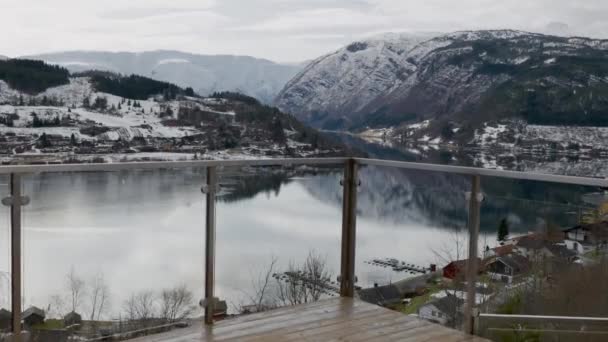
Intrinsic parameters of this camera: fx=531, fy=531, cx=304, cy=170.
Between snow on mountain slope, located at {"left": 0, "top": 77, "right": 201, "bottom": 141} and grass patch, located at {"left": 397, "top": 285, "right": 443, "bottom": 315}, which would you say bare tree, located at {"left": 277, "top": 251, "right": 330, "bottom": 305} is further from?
snow on mountain slope, located at {"left": 0, "top": 77, "right": 201, "bottom": 141}

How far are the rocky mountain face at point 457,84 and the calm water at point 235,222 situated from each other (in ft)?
46.3

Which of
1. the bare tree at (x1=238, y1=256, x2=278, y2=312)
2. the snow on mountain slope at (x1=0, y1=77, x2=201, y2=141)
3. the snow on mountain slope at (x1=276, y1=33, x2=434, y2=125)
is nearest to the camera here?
the bare tree at (x1=238, y1=256, x2=278, y2=312)

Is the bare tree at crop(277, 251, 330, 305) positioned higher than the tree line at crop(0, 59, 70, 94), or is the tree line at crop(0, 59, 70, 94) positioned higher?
the tree line at crop(0, 59, 70, 94)

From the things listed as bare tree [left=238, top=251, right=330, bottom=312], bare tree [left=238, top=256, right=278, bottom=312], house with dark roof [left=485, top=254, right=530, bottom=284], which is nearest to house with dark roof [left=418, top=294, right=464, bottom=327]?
house with dark roof [left=485, top=254, right=530, bottom=284]

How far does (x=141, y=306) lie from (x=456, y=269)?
66.7 inches

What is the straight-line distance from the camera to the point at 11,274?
2.33 m

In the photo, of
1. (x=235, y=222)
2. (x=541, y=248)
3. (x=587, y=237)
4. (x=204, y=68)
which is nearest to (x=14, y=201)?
(x=235, y=222)

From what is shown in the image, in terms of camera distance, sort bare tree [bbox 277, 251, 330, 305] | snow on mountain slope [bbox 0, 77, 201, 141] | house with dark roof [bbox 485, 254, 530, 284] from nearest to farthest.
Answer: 1. house with dark roof [bbox 485, 254, 530, 284]
2. bare tree [bbox 277, 251, 330, 305]
3. snow on mountain slope [bbox 0, 77, 201, 141]

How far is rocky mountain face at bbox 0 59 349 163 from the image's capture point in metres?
10.8

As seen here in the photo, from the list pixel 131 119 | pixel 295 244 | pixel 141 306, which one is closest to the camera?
pixel 141 306

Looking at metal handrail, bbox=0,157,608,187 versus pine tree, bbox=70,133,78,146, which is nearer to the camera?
metal handrail, bbox=0,157,608,187

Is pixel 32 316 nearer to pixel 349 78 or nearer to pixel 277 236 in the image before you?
pixel 277 236

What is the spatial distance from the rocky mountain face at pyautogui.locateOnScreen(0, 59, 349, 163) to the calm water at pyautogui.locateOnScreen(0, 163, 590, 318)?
5830 mm

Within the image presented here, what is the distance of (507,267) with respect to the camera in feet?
8.96
